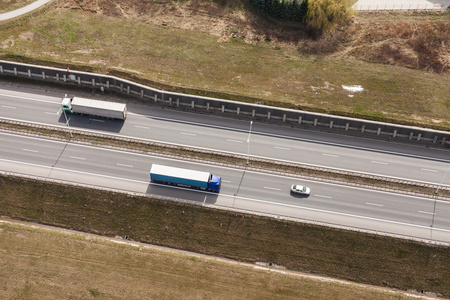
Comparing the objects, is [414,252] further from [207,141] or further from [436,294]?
[207,141]

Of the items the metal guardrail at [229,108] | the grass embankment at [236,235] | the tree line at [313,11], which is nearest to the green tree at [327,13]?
the tree line at [313,11]

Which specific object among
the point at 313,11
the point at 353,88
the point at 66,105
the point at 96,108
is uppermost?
the point at 313,11

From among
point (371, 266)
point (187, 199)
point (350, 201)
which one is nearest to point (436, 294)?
point (371, 266)

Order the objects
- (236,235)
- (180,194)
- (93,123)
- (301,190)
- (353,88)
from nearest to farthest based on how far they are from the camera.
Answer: (236,235) < (301,190) < (180,194) < (93,123) < (353,88)

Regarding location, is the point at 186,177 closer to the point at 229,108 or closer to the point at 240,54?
the point at 229,108

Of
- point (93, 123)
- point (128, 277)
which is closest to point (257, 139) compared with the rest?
point (93, 123)

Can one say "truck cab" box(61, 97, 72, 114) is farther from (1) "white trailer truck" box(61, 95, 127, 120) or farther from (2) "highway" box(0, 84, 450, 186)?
(2) "highway" box(0, 84, 450, 186)

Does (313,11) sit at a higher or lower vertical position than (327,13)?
higher
